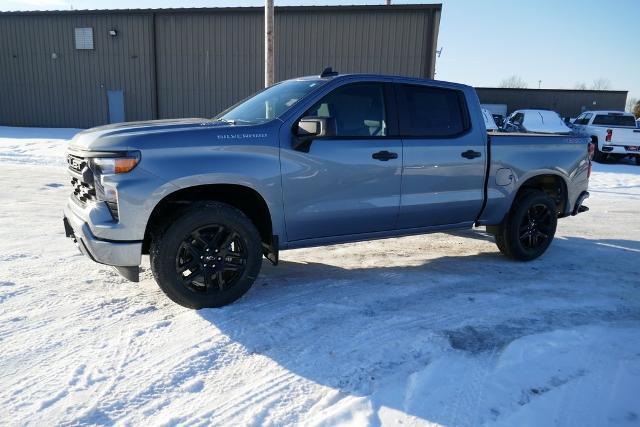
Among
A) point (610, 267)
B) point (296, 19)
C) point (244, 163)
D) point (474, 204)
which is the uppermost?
point (296, 19)

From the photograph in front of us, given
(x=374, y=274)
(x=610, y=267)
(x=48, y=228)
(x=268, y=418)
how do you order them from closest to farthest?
(x=268, y=418) → (x=374, y=274) → (x=610, y=267) → (x=48, y=228)

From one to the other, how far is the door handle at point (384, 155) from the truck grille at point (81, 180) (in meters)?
2.33

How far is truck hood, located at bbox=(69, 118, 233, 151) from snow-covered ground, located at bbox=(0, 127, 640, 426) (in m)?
1.29

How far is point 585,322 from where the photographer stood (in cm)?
379

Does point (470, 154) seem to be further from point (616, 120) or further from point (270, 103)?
point (616, 120)

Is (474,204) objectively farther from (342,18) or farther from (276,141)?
(342,18)

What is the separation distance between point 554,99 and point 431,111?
43795 mm

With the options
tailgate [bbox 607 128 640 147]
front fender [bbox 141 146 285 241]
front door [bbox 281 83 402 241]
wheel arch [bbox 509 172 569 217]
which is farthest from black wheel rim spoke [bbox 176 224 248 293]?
tailgate [bbox 607 128 640 147]

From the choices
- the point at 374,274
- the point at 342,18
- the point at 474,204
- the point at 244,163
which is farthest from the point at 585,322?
the point at 342,18

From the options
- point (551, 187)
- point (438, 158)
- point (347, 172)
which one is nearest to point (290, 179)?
point (347, 172)

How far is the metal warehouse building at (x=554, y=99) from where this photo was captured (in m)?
42.4

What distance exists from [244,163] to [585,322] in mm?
3041

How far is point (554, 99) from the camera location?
139 ft

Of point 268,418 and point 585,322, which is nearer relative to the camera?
→ point 268,418
